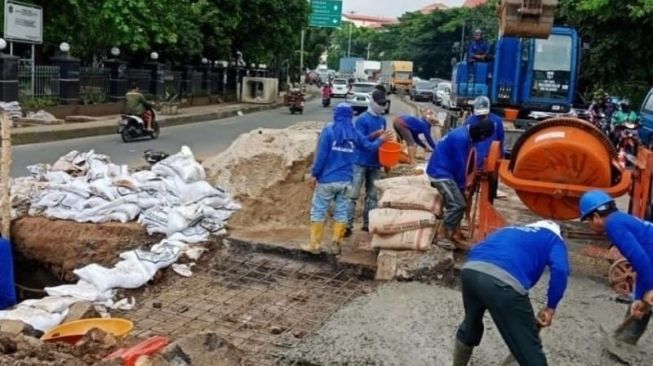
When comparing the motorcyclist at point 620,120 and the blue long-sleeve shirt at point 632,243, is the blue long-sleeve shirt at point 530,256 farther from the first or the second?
the motorcyclist at point 620,120

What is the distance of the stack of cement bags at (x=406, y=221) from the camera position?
283 inches

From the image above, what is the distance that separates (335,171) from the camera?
7.52 m

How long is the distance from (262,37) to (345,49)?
90.1 m

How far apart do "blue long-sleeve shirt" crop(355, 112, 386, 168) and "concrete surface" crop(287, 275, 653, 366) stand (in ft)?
6.53

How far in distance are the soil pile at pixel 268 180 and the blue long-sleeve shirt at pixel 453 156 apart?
223 cm

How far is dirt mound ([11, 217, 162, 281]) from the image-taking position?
27.1ft

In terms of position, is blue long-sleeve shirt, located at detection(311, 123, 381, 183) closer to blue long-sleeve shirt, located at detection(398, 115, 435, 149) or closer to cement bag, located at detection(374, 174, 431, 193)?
cement bag, located at detection(374, 174, 431, 193)

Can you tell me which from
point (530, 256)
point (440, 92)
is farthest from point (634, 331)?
point (440, 92)

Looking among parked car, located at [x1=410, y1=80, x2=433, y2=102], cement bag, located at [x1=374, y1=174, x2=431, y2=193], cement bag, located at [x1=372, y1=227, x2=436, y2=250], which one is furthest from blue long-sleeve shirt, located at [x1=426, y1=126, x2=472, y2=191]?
parked car, located at [x1=410, y1=80, x2=433, y2=102]

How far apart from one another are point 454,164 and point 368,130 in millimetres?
1261

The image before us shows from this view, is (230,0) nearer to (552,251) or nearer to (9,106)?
(9,106)

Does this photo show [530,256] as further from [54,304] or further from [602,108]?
[602,108]

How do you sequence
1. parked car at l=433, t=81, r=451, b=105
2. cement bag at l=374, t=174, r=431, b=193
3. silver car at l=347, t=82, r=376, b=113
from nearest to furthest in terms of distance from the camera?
cement bag at l=374, t=174, r=431, b=193
silver car at l=347, t=82, r=376, b=113
parked car at l=433, t=81, r=451, b=105

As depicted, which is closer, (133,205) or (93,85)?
(133,205)
